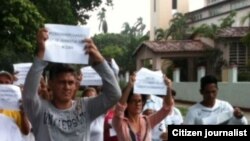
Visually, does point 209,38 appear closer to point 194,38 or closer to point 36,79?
point 194,38

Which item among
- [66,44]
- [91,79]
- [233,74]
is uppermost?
[66,44]

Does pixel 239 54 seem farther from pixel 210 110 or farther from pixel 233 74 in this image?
pixel 210 110

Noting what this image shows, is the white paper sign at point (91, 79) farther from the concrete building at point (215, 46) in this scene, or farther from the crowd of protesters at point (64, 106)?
the concrete building at point (215, 46)

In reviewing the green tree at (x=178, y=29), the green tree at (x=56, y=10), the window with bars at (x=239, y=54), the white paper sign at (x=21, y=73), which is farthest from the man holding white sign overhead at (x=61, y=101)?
the green tree at (x=178, y=29)

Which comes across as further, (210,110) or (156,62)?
(156,62)

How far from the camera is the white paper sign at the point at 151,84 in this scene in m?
4.80

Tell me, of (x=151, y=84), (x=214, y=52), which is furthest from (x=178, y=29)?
(x=151, y=84)

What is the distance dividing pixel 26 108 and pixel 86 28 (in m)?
0.64

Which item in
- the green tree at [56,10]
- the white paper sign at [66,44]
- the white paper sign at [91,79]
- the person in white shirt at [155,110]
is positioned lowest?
the person in white shirt at [155,110]

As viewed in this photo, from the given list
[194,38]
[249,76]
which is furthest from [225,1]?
[249,76]

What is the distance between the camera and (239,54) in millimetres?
35250

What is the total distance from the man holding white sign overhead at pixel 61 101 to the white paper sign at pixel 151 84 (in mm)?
1057

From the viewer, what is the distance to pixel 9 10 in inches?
755

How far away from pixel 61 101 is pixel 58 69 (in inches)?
8.1
